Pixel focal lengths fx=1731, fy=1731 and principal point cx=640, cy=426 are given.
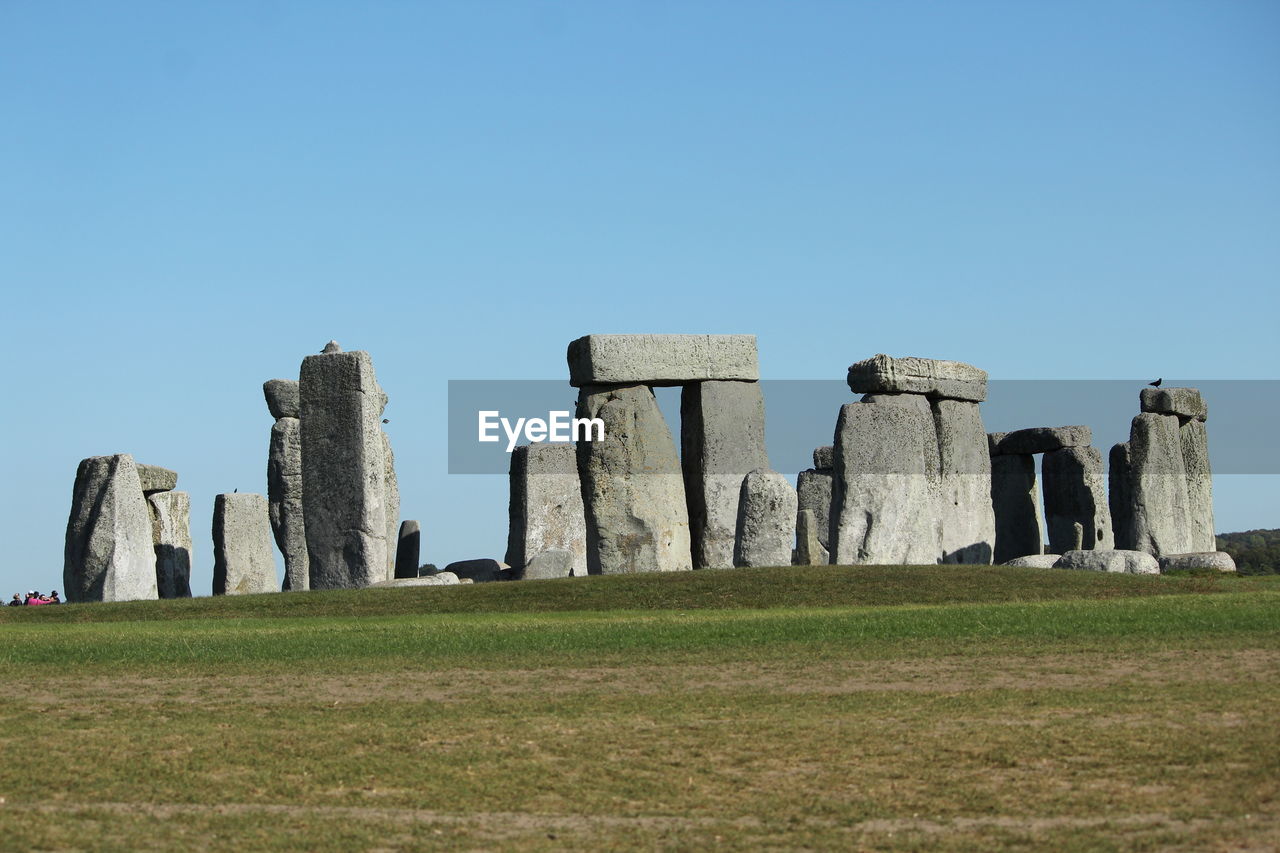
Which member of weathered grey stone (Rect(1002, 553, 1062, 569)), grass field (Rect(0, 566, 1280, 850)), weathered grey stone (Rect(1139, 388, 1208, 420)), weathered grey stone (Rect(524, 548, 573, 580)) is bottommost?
grass field (Rect(0, 566, 1280, 850))

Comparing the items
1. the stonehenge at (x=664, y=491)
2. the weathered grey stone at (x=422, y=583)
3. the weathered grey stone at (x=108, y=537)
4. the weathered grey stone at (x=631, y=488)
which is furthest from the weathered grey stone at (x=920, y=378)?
the weathered grey stone at (x=108, y=537)

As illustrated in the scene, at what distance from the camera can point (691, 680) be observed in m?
12.2

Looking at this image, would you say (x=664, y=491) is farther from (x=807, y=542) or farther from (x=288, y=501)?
(x=288, y=501)

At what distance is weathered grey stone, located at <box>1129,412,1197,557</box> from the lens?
2881 centimetres

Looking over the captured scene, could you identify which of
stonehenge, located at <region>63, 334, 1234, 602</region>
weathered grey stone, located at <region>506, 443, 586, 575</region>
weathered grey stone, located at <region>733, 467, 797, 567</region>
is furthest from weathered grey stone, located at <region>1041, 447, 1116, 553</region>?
weathered grey stone, located at <region>733, 467, 797, 567</region>

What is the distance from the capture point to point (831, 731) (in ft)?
32.0

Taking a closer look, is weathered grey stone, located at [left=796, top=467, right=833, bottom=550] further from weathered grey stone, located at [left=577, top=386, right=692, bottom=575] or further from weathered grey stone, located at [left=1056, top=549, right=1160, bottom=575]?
weathered grey stone, located at [left=1056, top=549, right=1160, bottom=575]

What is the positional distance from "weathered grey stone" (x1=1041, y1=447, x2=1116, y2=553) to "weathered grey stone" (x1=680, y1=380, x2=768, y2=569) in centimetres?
768

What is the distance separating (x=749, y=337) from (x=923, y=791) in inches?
716

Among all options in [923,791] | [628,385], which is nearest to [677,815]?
[923,791]

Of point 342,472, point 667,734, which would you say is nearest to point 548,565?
point 342,472

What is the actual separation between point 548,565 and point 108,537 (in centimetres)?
622

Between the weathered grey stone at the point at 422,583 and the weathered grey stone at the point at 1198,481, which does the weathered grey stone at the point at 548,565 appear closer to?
the weathered grey stone at the point at 422,583

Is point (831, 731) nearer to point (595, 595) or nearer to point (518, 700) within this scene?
point (518, 700)
